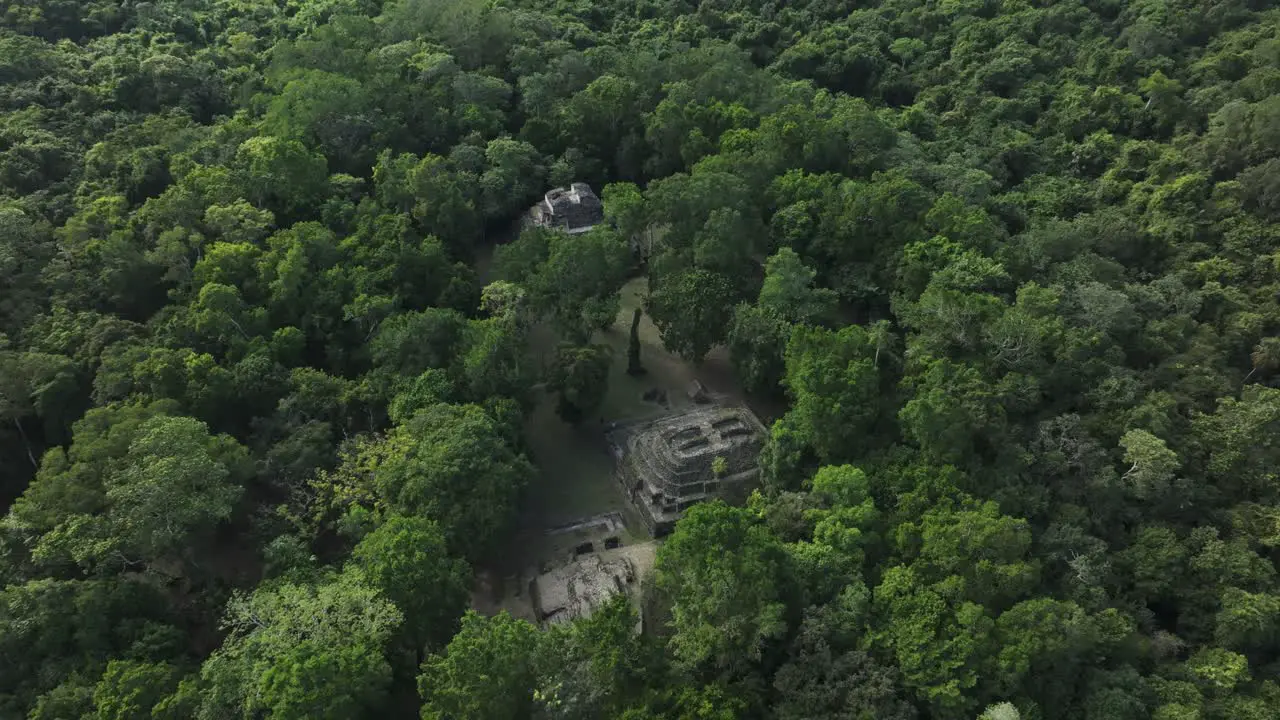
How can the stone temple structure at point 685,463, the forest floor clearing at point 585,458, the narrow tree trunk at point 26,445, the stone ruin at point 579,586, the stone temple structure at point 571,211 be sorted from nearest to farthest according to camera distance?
the stone ruin at point 579,586
the narrow tree trunk at point 26,445
the forest floor clearing at point 585,458
the stone temple structure at point 685,463
the stone temple structure at point 571,211

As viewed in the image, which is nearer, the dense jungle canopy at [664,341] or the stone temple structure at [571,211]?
the dense jungle canopy at [664,341]

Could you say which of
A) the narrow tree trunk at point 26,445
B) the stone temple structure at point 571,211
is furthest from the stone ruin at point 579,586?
the narrow tree trunk at point 26,445

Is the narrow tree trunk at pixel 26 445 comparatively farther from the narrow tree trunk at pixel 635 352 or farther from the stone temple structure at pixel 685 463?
the narrow tree trunk at pixel 635 352

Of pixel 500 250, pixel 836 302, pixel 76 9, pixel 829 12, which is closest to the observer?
pixel 836 302

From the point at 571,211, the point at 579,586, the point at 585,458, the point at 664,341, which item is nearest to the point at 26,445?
the point at 585,458

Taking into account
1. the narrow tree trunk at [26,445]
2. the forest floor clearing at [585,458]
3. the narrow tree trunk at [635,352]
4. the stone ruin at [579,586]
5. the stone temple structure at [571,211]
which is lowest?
the stone ruin at [579,586]

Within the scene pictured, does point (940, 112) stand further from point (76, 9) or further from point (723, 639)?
point (76, 9)

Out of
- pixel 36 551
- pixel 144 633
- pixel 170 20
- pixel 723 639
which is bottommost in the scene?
pixel 723 639

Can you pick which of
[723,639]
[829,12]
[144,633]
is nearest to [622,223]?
[723,639]
